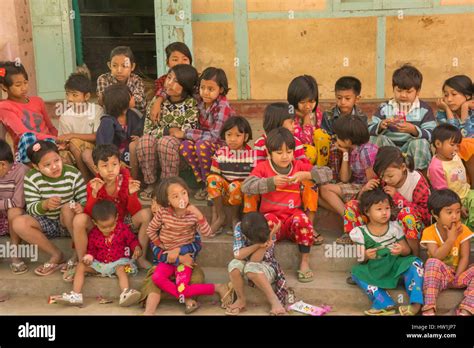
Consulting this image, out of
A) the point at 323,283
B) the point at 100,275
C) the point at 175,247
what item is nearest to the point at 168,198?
the point at 175,247

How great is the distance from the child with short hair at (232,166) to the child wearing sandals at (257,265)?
459 mm

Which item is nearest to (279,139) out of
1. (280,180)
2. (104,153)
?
(280,180)

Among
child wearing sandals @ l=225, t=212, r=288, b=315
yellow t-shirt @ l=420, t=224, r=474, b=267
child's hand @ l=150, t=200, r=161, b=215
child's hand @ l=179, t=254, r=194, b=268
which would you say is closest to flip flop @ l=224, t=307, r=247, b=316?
child wearing sandals @ l=225, t=212, r=288, b=315

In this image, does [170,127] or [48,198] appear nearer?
[48,198]

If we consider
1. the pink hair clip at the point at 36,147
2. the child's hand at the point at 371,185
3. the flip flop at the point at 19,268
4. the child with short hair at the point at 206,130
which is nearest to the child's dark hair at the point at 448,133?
the child's hand at the point at 371,185

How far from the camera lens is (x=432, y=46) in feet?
25.4

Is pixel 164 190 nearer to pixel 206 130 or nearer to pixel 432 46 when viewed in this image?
pixel 206 130

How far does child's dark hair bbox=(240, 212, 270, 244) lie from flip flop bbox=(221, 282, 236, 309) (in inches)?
16.4

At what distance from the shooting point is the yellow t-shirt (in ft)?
15.6

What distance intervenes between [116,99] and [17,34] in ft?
7.88

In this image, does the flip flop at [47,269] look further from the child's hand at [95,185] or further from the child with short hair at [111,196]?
the child's hand at [95,185]

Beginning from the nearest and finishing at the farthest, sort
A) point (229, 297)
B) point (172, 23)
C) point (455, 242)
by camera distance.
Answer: point (455, 242), point (229, 297), point (172, 23)

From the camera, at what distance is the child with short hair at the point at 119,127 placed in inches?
226
